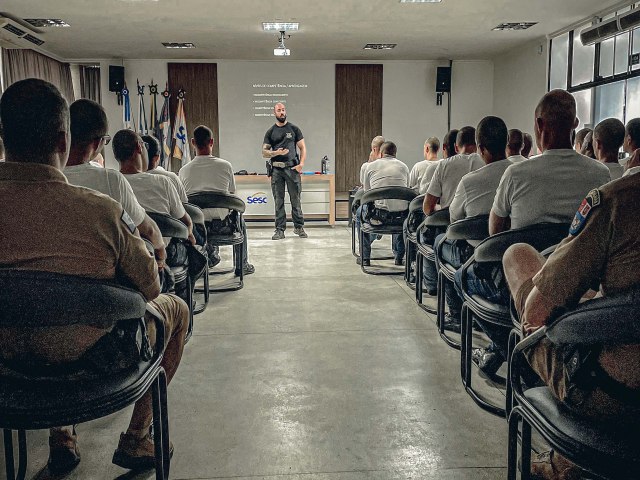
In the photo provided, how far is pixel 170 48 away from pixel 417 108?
459 cm

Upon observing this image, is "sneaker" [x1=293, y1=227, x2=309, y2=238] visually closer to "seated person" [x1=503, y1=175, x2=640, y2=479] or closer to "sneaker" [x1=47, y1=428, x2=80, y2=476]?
"sneaker" [x1=47, y1=428, x2=80, y2=476]

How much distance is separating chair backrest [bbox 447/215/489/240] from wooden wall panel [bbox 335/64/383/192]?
8.03 metres

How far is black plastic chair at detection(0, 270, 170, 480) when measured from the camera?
1.32 meters

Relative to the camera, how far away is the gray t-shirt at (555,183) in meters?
2.33

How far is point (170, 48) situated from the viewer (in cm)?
950

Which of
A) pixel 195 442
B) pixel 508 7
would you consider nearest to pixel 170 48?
pixel 508 7

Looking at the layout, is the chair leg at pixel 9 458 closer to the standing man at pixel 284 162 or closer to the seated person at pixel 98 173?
the seated person at pixel 98 173

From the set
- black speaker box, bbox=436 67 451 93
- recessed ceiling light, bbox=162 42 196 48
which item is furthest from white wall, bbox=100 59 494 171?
recessed ceiling light, bbox=162 42 196 48

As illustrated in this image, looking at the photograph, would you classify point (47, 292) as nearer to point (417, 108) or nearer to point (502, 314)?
point (502, 314)

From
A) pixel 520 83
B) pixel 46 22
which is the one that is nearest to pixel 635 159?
pixel 520 83

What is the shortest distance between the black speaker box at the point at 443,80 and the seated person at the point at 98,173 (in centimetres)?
914

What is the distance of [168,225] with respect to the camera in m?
3.13

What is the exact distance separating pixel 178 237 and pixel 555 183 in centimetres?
195

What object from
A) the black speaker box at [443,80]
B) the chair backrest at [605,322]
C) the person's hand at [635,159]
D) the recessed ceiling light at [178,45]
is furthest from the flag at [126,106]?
the chair backrest at [605,322]
